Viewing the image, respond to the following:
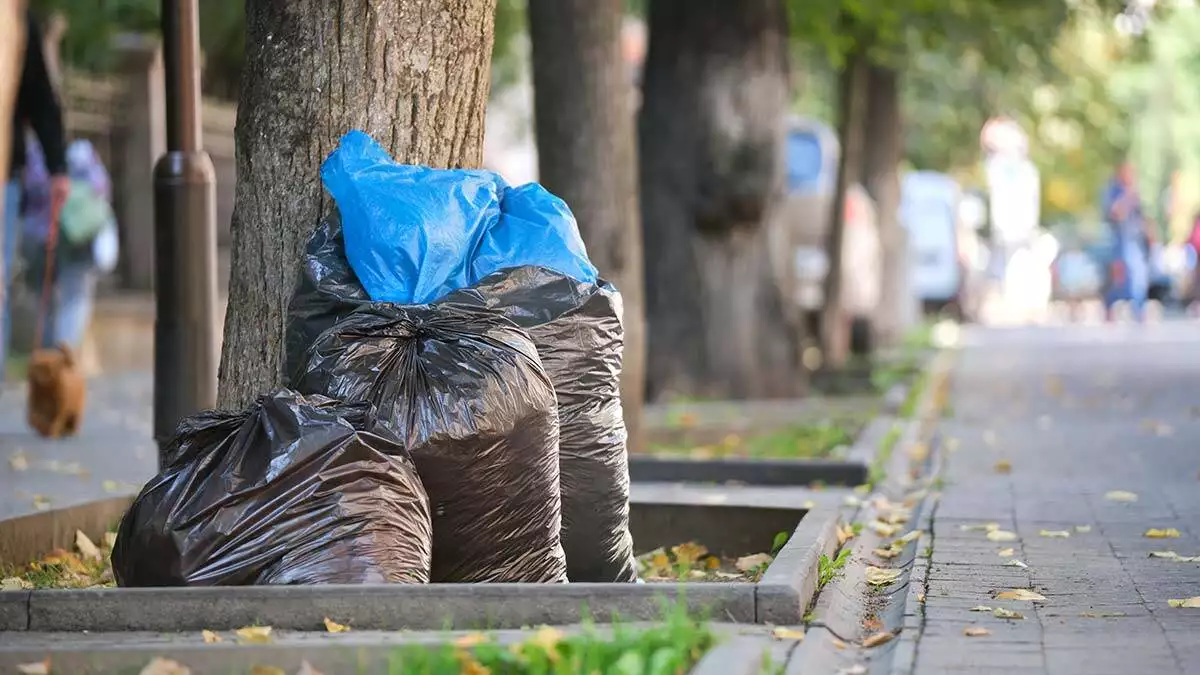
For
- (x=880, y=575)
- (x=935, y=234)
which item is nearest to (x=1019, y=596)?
(x=880, y=575)

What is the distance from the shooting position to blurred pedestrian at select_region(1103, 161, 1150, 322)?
26.2 metres

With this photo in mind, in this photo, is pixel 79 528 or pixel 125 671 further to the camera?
pixel 79 528

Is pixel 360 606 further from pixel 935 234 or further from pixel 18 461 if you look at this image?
pixel 935 234

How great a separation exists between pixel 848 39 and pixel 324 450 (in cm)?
1178

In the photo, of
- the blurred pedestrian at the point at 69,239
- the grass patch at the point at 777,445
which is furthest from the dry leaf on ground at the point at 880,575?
the blurred pedestrian at the point at 69,239

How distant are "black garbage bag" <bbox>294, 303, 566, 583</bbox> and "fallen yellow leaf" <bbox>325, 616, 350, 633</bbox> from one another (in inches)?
19.4

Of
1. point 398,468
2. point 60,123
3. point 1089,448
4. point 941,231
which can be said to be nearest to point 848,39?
point 1089,448

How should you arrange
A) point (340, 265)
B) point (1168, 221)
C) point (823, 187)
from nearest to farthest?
point (340, 265) < point (823, 187) < point (1168, 221)

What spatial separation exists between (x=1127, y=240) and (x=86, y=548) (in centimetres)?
2285

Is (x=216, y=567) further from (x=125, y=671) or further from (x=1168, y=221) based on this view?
(x=1168, y=221)

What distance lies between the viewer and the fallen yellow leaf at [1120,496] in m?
7.75

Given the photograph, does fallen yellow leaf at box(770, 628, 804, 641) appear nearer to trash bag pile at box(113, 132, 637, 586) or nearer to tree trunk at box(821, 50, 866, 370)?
trash bag pile at box(113, 132, 637, 586)

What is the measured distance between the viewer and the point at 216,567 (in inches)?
177

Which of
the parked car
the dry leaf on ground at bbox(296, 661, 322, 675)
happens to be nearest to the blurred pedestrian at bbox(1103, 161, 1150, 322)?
the parked car
